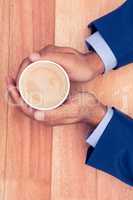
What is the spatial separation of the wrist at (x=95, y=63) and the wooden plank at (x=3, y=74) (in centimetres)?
19

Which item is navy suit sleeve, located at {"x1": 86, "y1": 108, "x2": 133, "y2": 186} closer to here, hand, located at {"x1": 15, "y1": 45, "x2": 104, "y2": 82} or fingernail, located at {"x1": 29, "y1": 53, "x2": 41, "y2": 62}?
hand, located at {"x1": 15, "y1": 45, "x2": 104, "y2": 82}

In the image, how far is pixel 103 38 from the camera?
925 mm

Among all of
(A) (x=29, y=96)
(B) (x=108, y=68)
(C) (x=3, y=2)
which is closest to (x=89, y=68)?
(B) (x=108, y=68)

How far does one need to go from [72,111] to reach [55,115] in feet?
0.13

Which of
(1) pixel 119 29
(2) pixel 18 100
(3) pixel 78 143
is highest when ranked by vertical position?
(1) pixel 119 29

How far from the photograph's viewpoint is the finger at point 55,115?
856 millimetres

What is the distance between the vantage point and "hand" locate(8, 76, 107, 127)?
2.82ft

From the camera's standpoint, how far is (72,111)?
875 mm

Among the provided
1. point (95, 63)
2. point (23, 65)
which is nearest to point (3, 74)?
point (23, 65)

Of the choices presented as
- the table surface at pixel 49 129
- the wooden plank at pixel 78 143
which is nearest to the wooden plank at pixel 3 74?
the table surface at pixel 49 129

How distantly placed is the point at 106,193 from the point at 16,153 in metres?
0.22

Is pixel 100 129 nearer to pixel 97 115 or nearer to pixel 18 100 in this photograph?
pixel 97 115

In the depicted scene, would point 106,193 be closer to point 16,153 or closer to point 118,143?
point 118,143

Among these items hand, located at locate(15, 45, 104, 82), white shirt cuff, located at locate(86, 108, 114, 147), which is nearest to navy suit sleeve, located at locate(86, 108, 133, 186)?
white shirt cuff, located at locate(86, 108, 114, 147)
